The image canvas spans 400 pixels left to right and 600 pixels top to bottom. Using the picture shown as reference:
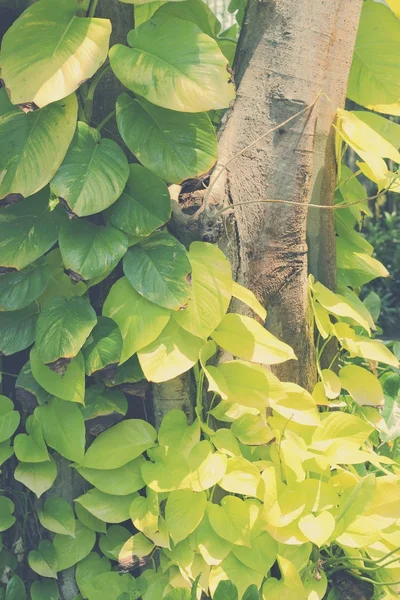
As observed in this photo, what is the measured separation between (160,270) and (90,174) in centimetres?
24

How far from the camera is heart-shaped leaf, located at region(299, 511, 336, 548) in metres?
1.32

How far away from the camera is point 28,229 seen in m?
1.38

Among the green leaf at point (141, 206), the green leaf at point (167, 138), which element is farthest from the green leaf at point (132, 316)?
the green leaf at point (167, 138)

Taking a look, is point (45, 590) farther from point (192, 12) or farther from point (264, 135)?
point (192, 12)

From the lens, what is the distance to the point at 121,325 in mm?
1367

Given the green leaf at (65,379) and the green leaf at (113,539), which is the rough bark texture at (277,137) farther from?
the green leaf at (113,539)

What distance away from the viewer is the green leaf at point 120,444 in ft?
4.63

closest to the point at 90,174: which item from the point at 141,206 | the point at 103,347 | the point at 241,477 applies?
the point at 141,206

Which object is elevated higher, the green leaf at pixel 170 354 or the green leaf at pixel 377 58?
the green leaf at pixel 377 58

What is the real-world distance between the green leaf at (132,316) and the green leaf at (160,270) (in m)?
0.03

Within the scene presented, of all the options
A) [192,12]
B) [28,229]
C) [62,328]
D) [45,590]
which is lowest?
[45,590]

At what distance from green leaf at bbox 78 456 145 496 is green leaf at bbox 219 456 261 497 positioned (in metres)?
0.18

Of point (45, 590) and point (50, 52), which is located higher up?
point (50, 52)

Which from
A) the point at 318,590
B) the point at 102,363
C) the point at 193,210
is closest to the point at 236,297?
the point at 193,210
